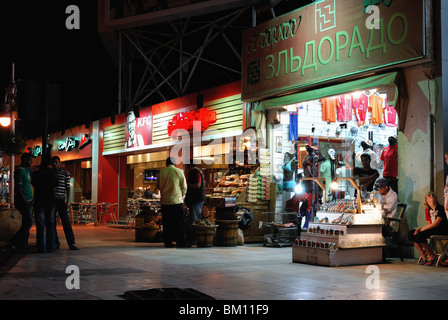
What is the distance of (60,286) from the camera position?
6.57 meters

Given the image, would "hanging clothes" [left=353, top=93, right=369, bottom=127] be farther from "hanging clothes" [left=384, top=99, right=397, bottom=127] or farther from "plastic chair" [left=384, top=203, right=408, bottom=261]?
"plastic chair" [left=384, top=203, right=408, bottom=261]

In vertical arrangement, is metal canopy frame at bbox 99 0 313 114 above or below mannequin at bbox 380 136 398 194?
above

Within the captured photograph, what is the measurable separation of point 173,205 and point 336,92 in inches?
186

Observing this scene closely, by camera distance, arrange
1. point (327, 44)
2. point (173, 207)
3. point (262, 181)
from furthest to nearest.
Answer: point (262, 181) → point (173, 207) → point (327, 44)

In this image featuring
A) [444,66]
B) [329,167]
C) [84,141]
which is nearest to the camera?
[444,66]

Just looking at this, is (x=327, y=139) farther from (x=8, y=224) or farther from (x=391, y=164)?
(x=8, y=224)

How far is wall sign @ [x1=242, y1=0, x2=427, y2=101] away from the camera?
9.94 meters

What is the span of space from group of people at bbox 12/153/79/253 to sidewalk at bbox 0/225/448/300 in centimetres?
51

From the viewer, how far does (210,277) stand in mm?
7465

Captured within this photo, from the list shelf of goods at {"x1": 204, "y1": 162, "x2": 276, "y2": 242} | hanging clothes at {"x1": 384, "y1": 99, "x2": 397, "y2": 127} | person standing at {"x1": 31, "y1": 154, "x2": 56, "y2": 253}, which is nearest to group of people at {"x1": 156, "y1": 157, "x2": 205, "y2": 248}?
shelf of goods at {"x1": 204, "y1": 162, "x2": 276, "y2": 242}

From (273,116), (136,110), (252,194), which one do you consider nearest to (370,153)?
(273,116)

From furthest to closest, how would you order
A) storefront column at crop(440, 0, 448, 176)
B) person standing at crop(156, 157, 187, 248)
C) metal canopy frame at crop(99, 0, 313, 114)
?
1. metal canopy frame at crop(99, 0, 313, 114)
2. person standing at crop(156, 157, 187, 248)
3. storefront column at crop(440, 0, 448, 176)

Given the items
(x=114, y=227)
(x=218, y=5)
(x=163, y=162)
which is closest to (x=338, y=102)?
(x=218, y=5)
